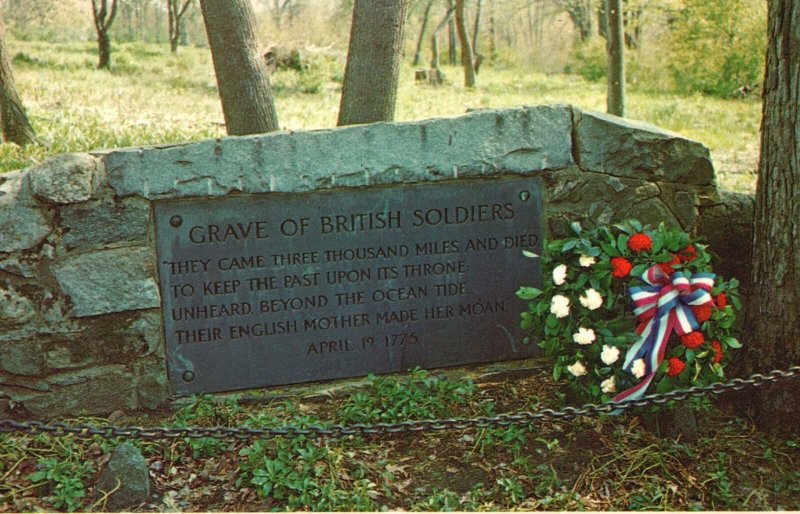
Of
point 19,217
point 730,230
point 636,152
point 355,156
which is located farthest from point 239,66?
point 730,230

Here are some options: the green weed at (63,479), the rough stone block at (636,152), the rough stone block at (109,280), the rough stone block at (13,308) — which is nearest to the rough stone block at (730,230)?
the rough stone block at (636,152)

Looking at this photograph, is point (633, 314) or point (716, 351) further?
point (633, 314)

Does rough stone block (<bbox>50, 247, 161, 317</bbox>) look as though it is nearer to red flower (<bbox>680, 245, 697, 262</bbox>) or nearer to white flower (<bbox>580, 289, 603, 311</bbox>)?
white flower (<bbox>580, 289, 603, 311</bbox>)

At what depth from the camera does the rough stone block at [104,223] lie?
379cm

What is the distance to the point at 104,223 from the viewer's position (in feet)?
12.5

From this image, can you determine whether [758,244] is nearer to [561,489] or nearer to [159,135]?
[561,489]

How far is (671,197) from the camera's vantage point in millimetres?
4367

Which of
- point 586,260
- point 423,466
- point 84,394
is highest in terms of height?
point 586,260

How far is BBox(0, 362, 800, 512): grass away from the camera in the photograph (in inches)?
129

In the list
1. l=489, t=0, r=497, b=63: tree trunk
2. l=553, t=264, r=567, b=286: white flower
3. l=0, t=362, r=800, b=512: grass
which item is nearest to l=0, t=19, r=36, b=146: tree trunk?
l=0, t=362, r=800, b=512: grass

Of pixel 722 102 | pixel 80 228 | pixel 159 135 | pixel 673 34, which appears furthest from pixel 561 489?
pixel 673 34

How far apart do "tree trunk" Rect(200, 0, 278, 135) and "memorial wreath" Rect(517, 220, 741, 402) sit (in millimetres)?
3169

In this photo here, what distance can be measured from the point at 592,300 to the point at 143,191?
206 centimetres

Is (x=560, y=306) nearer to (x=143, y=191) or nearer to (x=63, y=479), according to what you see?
(x=143, y=191)
